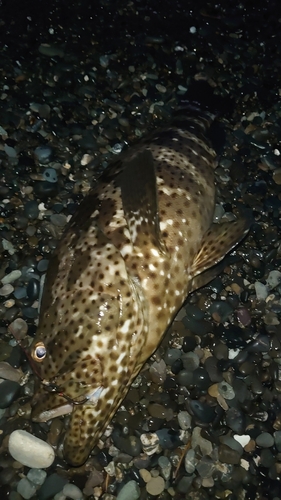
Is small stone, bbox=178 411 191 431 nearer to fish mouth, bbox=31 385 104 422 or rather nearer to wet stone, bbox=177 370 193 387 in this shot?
wet stone, bbox=177 370 193 387

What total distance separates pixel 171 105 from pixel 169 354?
3370 millimetres

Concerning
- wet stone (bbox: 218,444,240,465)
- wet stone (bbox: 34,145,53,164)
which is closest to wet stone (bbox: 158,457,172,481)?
wet stone (bbox: 218,444,240,465)

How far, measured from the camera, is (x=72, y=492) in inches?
152

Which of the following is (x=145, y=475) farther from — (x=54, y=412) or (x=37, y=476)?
(x=54, y=412)

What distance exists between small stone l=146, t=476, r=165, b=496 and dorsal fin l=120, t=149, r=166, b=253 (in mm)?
1977

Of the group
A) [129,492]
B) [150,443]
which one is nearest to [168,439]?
[150,443]

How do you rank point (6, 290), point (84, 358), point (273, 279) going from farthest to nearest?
point (273, 279) < point (6, 290) < point (84, 358)

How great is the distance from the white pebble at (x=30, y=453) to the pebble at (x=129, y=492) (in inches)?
25.3

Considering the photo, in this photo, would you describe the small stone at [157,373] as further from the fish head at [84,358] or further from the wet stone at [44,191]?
the wet stone at [44,191]

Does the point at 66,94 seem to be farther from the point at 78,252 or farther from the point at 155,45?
the point at 78,252

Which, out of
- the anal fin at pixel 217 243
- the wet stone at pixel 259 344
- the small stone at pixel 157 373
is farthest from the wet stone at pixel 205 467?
the anal fin at pixel 217 243

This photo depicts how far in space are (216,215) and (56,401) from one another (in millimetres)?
2866

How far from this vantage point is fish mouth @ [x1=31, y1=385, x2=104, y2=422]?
11.5 ft

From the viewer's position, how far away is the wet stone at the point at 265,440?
4.28m
